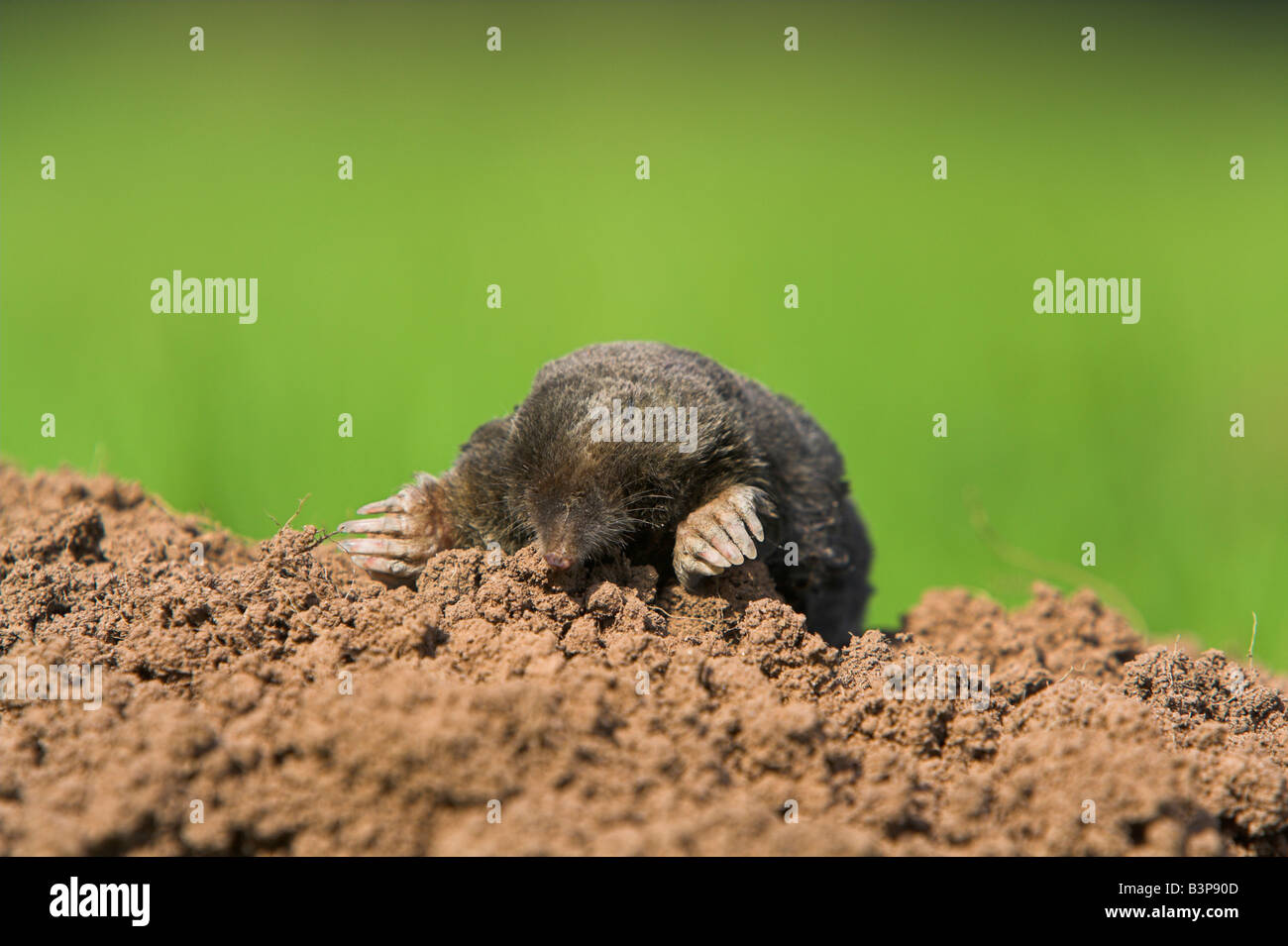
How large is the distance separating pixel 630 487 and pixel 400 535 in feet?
2.44

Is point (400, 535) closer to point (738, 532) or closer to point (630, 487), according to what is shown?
point (630, 487)

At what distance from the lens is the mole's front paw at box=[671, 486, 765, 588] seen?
2.41 meters

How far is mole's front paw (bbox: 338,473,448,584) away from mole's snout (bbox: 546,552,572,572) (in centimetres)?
62

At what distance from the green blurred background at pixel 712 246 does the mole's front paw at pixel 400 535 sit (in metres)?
2.05

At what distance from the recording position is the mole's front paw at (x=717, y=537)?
2412 millimetres

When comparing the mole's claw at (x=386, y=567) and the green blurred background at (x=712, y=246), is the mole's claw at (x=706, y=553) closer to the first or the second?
the mole's claw at (x=386, y=567)

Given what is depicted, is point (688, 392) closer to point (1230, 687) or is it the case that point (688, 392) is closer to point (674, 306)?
point (1230, 687)

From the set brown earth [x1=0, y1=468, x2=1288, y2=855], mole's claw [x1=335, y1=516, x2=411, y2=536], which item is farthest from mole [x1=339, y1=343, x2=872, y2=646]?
brown earth [x1=0, y1=468, x2=1288, y2=855]

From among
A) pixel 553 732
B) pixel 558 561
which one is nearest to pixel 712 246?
pixel 558 561

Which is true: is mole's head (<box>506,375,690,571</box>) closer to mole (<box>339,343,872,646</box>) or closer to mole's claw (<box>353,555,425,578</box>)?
mole (<box>339,343,872,646</box>)

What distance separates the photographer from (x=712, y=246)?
771 centimetres

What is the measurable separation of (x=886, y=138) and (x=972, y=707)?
9.01 metres

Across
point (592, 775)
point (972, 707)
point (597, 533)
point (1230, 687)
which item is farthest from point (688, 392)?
point (1230, 687)

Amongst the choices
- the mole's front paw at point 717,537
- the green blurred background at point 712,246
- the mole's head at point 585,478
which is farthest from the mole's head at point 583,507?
the green blurred background at point 712,246
